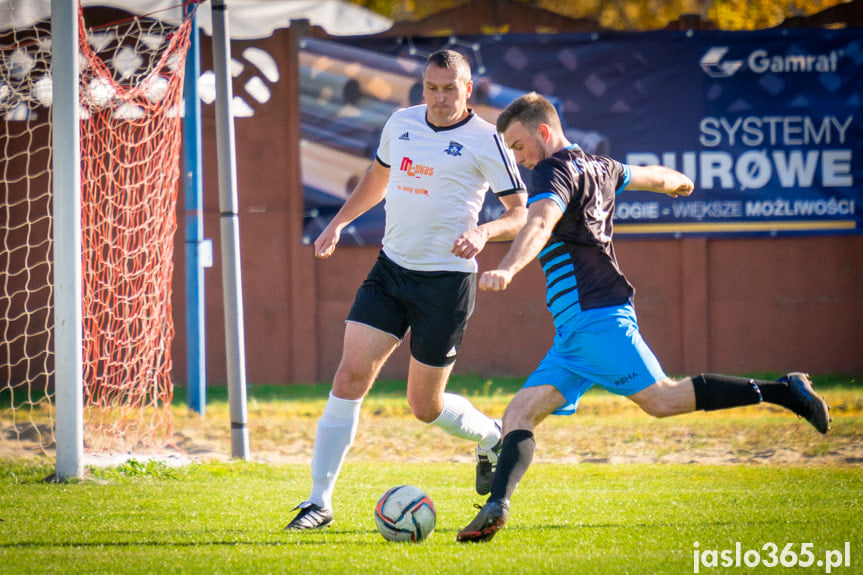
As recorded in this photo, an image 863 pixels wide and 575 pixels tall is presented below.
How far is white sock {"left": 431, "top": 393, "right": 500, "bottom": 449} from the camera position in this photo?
16.9 ft

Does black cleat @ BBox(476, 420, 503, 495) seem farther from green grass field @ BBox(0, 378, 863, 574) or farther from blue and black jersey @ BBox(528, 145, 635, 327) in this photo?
blue and black jersey @ BBox(528, 145, 635, 327)

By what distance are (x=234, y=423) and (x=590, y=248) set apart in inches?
149

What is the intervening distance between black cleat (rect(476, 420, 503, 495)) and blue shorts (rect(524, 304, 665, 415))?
990 mm

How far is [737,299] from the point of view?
1145 cm

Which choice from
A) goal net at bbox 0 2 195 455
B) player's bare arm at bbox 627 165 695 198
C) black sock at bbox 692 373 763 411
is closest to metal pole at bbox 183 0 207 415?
goal net at bbox 0 2 195 455

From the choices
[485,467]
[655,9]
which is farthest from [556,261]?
[655,9]

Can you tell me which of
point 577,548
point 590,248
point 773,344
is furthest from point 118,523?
point 773,344

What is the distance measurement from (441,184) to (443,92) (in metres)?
0.45

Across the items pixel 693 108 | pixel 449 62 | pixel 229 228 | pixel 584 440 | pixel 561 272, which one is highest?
pixel 693 108

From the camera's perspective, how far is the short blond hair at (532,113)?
14.5 ft

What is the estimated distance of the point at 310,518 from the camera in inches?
181

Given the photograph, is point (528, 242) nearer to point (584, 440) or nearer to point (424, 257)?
point (424, 257)

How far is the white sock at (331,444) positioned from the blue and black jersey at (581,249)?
113cm

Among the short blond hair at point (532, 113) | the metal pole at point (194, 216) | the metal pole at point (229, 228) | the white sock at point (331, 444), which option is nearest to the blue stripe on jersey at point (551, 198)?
the short blond hair at point (532, 113)
